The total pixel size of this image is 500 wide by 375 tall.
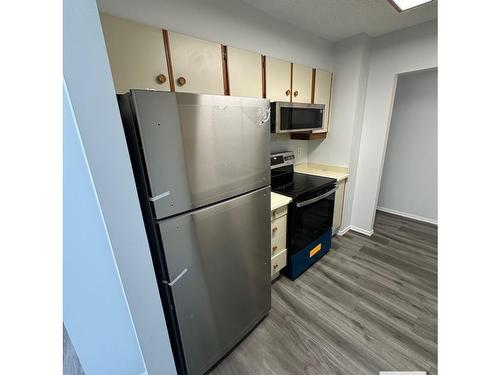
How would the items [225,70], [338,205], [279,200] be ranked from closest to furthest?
[225,70]
[279,200]
[338,205]

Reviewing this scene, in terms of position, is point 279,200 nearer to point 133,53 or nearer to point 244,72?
point 244,72

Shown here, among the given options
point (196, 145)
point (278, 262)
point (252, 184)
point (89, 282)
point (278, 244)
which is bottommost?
point (278, 262)

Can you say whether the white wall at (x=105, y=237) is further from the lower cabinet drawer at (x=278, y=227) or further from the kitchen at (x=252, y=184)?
the lower cabinet drawer at (x=278, y=227)

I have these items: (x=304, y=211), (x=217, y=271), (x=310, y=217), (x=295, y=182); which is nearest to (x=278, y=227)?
(x=304, y=211)

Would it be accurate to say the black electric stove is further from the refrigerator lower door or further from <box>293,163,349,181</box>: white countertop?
the refrigerator lower door

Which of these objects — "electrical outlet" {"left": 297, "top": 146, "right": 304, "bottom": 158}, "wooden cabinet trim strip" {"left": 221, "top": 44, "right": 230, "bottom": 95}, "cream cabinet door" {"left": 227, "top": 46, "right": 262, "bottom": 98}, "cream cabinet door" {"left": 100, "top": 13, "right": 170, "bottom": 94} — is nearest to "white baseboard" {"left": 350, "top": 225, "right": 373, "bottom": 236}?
"electrical outlet" {"left": 297, "top": 146, "right": 304, "bottom": 158}

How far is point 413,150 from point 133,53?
3.61 meters

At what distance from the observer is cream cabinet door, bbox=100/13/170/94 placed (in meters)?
1.00

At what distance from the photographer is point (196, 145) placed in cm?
92

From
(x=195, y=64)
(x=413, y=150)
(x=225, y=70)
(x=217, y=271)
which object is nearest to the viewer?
(x=217, y=271)

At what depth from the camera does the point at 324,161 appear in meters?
2.71

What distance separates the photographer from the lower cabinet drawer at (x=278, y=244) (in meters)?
1.79
